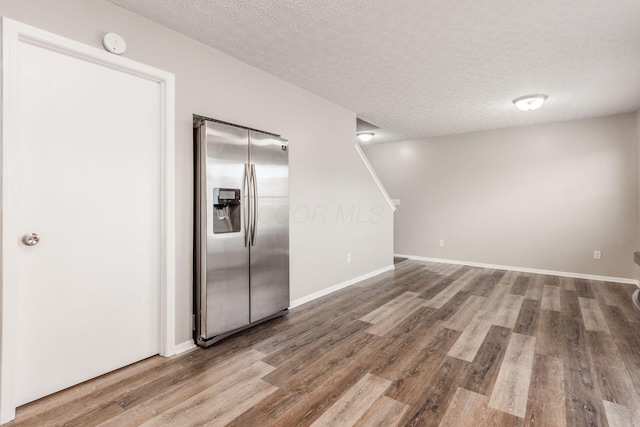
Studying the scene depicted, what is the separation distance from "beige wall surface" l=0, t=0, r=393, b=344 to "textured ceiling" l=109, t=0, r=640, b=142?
0.15 m

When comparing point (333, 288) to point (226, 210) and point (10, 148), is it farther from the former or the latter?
point (10, 148)

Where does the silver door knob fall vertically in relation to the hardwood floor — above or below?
above

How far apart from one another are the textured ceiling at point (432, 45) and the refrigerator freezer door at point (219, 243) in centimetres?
81

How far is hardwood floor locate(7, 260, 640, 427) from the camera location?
172 centimetres

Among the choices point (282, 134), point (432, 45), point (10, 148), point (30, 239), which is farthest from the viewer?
point (282, 134)

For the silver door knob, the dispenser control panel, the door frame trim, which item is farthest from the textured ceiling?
the silver door knob

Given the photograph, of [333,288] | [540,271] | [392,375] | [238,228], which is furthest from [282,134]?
[540,271]

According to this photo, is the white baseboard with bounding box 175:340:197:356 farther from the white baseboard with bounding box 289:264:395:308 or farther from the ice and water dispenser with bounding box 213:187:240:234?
the white baseboard with bounding box 289:264:395:308

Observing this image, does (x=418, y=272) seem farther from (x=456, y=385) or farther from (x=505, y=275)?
(x=456, y=385)

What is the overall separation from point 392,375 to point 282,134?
252cm

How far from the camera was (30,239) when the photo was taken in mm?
1803

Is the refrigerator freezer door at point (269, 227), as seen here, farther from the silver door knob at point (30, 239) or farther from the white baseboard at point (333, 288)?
the silver door knob at point (30, 239)

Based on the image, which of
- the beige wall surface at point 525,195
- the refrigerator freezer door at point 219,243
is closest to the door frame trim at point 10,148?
the refrigerator freezer door at point 219,243

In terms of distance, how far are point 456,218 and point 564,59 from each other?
11.9 ft
